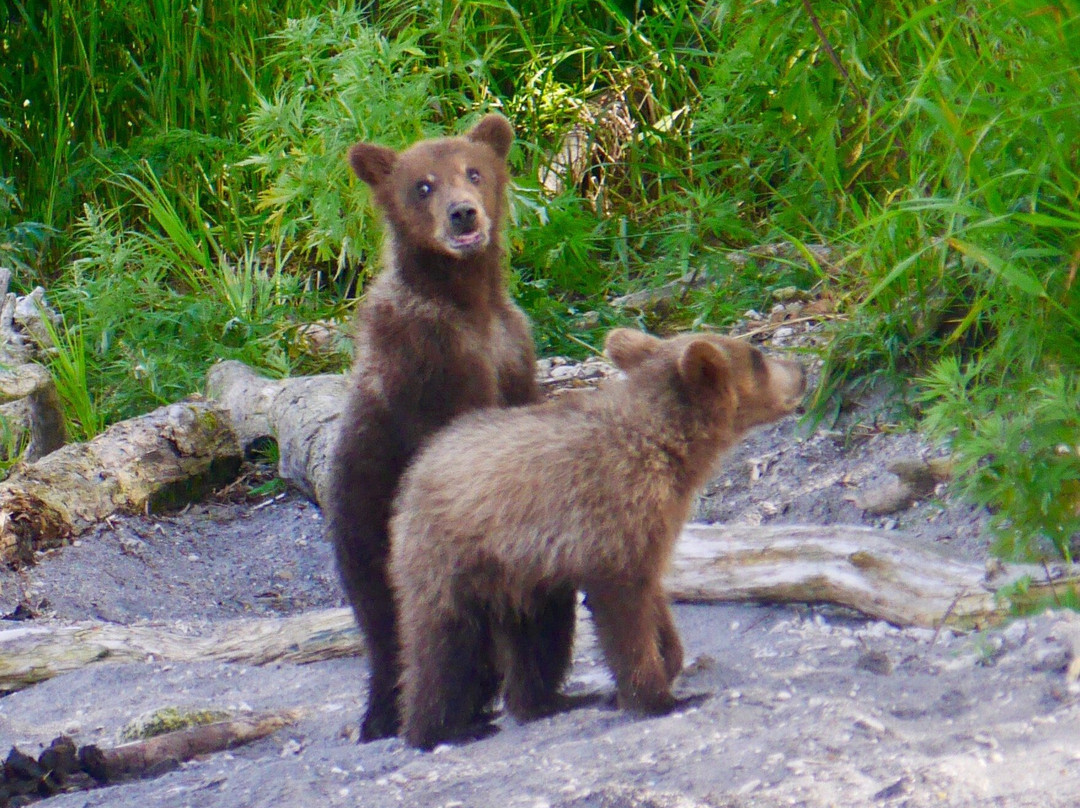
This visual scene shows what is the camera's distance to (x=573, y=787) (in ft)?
9.18

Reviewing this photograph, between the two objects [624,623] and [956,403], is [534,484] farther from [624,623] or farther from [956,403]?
[956,403]

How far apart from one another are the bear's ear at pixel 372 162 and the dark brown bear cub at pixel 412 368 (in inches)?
6.1

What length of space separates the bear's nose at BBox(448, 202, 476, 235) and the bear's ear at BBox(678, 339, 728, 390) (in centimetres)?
105

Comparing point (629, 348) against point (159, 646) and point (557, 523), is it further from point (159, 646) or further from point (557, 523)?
point (159, 646)

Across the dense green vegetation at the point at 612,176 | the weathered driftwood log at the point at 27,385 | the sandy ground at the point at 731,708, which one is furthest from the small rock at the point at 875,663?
the weathered driftwood log at the point at 27,385

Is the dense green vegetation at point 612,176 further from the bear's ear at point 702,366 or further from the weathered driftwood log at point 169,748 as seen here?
the weathered driftwood log at point 169,748

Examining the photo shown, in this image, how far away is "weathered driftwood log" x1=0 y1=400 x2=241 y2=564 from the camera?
546 centimetres

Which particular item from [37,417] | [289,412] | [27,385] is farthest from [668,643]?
[37,417]

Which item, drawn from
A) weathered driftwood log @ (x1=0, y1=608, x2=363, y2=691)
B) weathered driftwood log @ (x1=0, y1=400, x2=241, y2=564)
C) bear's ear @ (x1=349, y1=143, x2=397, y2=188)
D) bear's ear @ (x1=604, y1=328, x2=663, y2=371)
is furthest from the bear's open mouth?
weathered driftwood log @ (x1=0, y1=400, x2=241, y2=564)

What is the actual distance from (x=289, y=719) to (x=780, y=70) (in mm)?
3642

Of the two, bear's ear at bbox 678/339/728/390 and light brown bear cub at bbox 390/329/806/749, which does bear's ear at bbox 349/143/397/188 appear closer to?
light brown bear cub at bbox 390/329/806/749

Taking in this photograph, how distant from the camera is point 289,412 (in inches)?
227

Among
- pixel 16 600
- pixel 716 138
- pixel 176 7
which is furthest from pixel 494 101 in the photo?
pixel 16 600

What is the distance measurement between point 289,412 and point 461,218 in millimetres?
1923
